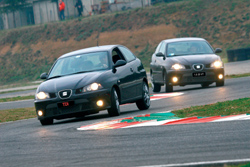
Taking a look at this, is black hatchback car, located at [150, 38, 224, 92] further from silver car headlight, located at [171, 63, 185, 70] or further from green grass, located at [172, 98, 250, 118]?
green grass, located at [172, 98, 250, 118]

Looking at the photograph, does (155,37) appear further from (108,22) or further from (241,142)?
(241,142)

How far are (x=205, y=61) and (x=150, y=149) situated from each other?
11.7 meters

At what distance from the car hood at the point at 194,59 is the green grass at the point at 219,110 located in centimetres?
629

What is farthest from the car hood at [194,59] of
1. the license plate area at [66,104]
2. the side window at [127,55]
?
the license plate area at [66,104]

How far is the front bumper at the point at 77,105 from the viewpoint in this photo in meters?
12.5

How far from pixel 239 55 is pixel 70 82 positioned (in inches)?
1173

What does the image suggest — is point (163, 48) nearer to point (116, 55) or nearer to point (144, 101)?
point (144, 101)

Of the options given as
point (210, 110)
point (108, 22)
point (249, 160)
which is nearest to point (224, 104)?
point (210, 110)

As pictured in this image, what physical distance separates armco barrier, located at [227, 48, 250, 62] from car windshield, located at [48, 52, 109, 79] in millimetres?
28078

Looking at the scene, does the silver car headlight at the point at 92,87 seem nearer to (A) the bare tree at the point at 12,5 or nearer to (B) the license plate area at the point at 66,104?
(B) the license plate area at the point at 66,104

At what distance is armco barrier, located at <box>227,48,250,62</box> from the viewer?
1608 inches

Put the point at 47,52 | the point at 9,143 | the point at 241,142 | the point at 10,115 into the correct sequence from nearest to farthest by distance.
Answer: the point at 241,142
the point at 9,143
the point at 10,115
the point at 47,52

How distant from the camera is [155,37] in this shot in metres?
59.8

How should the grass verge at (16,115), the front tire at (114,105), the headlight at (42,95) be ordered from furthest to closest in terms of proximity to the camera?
the grass verge at (16,115) → the front tire at (114,105) → the headlight at (42,95)
